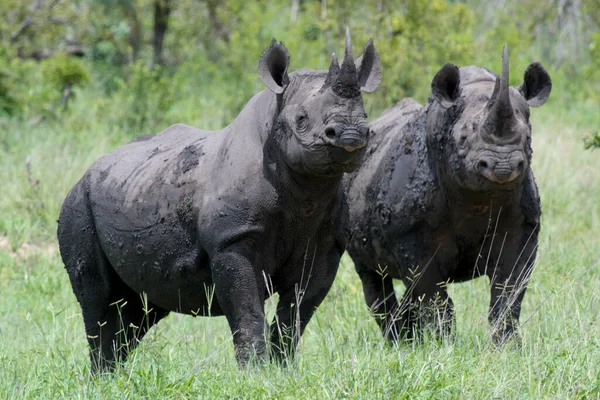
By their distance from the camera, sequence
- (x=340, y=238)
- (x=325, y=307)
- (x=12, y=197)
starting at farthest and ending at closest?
(x=12, y=197)
(x=325, y=307)
(x=340, y=238)

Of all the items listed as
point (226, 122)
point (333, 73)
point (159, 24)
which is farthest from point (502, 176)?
point (159, 24)

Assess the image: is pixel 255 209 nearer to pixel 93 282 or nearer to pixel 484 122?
pixel 484 122

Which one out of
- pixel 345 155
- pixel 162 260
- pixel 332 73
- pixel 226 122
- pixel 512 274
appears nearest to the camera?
pixel 345 155

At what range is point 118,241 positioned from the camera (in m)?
5.91

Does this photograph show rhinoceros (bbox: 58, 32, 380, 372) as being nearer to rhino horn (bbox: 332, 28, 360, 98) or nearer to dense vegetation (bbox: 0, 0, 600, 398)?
rhino horn (bbox: 332, 28, 360, 98)

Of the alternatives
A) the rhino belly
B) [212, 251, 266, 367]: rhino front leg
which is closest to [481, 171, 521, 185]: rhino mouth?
[212, 251, 266, 367]: rhino front leg

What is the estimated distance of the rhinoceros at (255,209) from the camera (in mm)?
4934

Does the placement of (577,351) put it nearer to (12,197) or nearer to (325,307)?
(325,307)

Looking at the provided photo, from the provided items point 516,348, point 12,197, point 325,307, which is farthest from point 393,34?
point 516,348

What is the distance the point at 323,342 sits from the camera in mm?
5438

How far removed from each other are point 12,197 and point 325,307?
451 centimetres

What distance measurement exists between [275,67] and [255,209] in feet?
2.49

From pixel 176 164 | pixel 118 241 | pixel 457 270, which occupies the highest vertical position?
pixel 176 164

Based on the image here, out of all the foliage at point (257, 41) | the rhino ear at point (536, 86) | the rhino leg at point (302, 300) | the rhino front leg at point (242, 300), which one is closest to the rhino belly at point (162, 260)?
the rhino front leg at point (242, 300)
